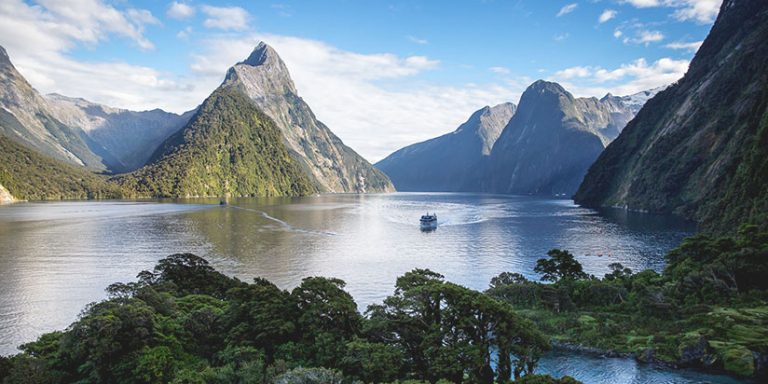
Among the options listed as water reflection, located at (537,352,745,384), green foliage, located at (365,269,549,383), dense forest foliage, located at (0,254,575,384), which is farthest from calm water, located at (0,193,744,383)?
dense forest foliage, located at (0,254,575,384)

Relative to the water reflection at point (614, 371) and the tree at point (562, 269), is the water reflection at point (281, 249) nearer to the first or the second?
the tree at point (562, 269)

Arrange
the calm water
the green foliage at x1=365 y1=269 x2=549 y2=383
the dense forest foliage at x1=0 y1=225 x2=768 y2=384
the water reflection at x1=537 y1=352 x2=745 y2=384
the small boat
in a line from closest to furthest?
1. the dense forest foliage at x1=0 y1=225 x2=768 y2=384
2. the green foliage at x1=365 y1=269 x2=549 y2=383
3. the water reflection at x1=537 y1=352 x2=745 y2=384
4. the calm water
5. the small boat

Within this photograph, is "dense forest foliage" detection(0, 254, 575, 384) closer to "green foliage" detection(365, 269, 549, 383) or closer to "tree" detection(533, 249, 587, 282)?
"green foliage" detection(365, 269, 549, 383)

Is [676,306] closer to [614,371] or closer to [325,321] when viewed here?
[614,371]

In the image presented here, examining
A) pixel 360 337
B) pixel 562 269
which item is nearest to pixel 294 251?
pixel 562 269

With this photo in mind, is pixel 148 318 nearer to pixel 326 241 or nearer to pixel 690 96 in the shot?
pixel 326 241
